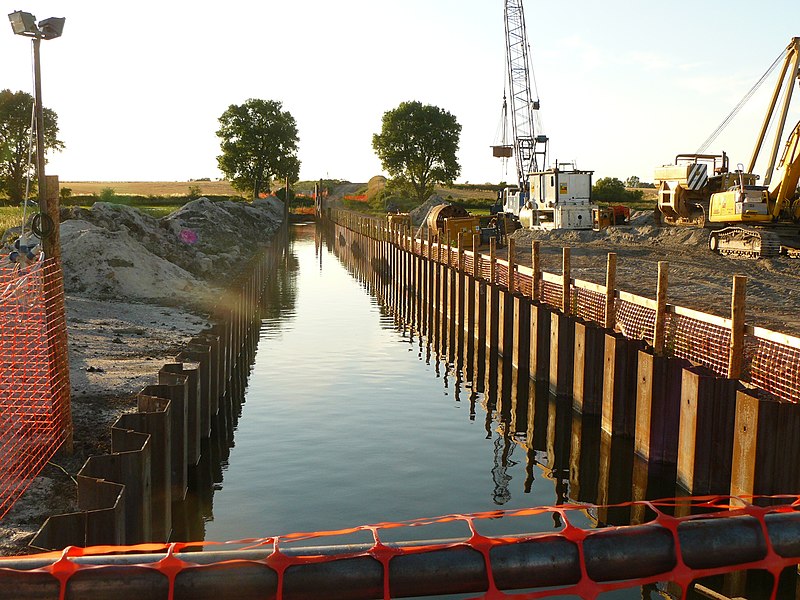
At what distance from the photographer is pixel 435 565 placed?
2.59 m

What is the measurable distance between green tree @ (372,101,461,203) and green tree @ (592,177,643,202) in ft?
103

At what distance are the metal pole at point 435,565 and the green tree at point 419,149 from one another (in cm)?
11933

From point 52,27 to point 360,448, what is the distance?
7.23 metres

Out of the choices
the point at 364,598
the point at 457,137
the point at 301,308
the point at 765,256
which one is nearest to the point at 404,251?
the point at 301,308

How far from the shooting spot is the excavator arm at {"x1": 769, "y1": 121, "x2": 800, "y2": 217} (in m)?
28.4

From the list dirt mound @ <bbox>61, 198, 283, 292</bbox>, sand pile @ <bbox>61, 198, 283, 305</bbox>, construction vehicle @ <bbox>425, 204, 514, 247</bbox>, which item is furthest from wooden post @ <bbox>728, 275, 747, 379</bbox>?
construction vehicle @ <bbox>425, 204, 514, 247</bbox>

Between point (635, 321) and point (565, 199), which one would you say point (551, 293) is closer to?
point (635, 321)

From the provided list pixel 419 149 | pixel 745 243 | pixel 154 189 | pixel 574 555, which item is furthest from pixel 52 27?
pixel 154 189

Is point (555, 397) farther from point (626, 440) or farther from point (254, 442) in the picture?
point (254, 442)

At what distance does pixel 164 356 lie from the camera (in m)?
15.8

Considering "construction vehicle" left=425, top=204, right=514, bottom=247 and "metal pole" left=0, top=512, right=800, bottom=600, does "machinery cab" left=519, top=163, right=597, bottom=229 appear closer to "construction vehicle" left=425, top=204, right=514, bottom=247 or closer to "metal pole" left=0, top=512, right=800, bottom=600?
"construction vehicle" left=425, top=204, right=514, bottom=247

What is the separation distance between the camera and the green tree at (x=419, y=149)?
122m

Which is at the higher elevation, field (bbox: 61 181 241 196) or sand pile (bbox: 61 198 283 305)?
field (bbox: 61 181 241 196)

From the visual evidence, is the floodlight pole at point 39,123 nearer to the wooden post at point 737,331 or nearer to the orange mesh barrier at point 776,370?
the wooden post at point 737,331
